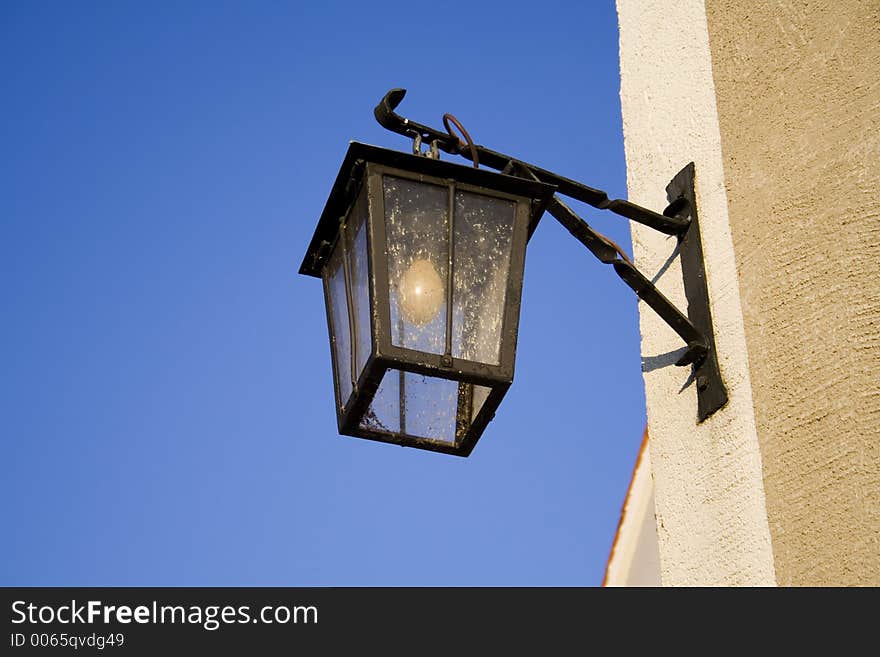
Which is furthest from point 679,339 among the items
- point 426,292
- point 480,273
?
point 426,292

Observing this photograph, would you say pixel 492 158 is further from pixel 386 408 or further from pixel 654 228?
pixel 386 408

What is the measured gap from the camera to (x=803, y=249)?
2.99 metres

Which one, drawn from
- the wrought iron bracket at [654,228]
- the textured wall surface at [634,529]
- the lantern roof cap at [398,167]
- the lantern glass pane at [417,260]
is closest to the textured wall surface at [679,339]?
the wrought iron bracket at [654,228]

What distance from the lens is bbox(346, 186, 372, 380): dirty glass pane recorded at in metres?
2.88

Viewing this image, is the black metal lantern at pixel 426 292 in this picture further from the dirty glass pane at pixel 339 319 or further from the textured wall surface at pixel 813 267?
the textured wall surface at pixel 813 267

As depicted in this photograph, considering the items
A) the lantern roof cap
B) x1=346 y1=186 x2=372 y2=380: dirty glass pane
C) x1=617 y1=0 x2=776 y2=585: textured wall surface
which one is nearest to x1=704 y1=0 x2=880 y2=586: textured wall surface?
x1=617 y1=0 x2=776 y2=585: textured wall surface

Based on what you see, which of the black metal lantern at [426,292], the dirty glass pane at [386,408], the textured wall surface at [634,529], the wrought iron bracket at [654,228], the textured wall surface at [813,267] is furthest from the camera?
the textured wall surface at [634,529]

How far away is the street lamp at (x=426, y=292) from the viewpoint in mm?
2832

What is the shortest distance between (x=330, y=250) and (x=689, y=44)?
1.31 metres

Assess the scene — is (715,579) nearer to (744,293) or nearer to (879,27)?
(744,293)

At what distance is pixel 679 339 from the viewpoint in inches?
134

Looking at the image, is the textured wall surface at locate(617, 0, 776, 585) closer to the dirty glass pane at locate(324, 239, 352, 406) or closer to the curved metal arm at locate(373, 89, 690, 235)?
the curved metal arm at locate(373, 89, 690, 235)
